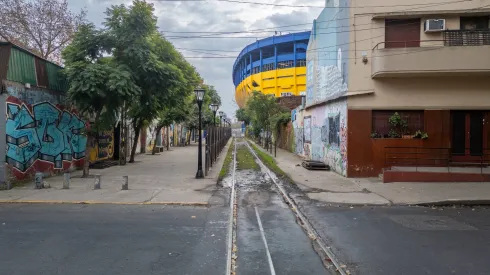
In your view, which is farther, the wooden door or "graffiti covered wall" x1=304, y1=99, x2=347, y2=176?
"graffiti covered wall" x1=304, y1=99, x2=347, y2=176

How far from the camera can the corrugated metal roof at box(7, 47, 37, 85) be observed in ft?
43.5

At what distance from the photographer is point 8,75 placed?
42.9 ft

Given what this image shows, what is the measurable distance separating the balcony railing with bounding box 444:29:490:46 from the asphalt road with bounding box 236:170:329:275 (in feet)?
→ 31.5

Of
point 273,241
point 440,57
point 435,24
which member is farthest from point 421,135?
point 273,241

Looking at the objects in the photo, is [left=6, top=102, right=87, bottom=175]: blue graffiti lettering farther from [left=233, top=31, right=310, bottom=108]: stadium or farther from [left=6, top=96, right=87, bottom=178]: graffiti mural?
[left=233, top=31, right=310, bottom=108]: stadium

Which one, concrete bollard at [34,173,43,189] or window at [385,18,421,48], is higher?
window at [385,18,421,48]

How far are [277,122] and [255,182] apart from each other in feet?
75.4

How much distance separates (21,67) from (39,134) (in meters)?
2.75

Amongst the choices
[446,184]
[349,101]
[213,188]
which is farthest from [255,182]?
[446,184]

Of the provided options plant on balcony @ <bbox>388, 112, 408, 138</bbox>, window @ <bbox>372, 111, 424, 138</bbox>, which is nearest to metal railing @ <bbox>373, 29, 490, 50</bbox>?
window @ <bbox>372, 111, 424, 138</bbox>

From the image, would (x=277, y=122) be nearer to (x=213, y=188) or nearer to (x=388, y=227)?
(x=213, y=188)

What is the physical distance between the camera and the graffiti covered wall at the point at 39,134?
13438 mm

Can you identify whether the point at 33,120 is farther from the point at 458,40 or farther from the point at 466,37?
the point at 466,37

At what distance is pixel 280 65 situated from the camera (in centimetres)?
7712
